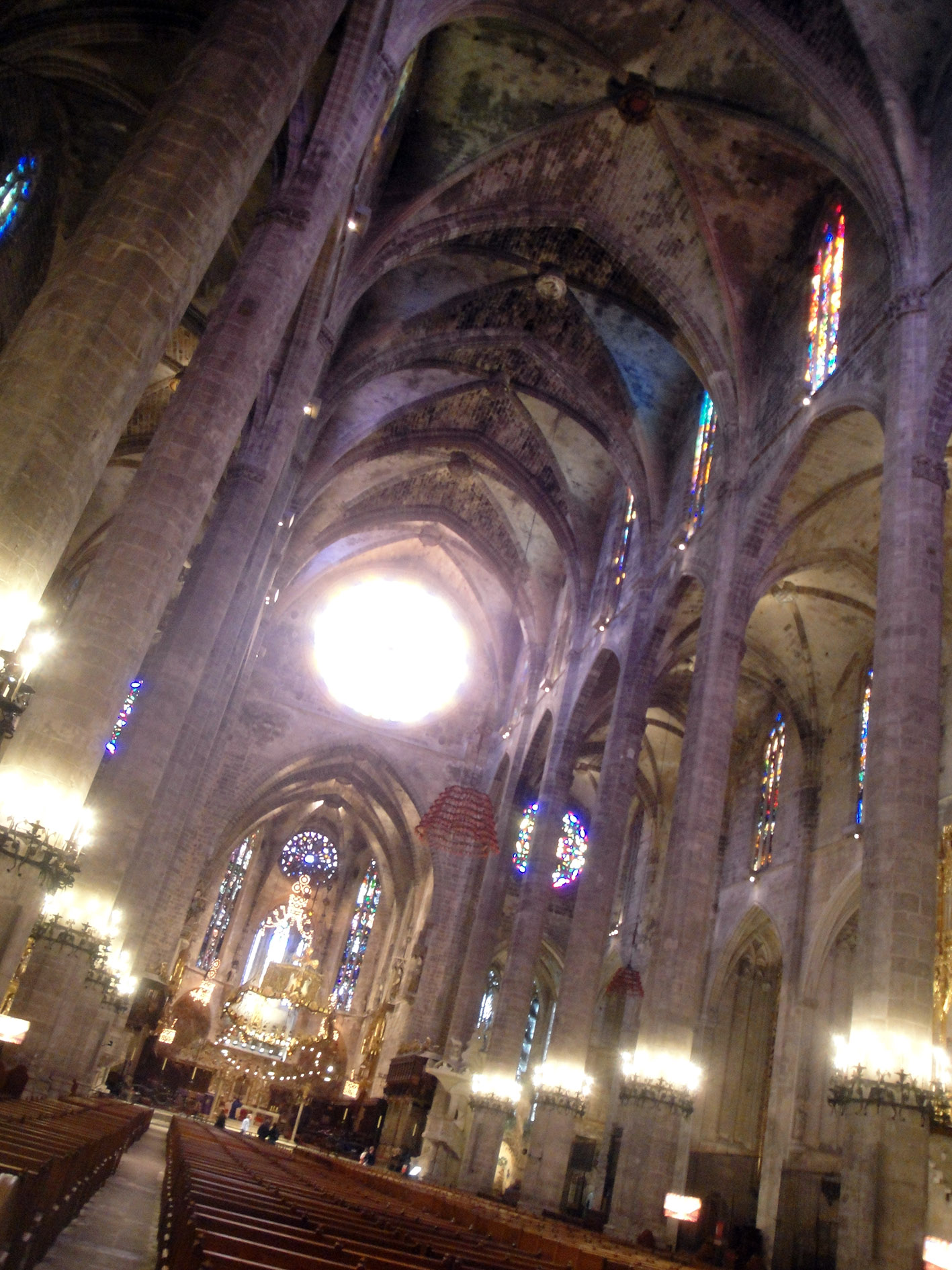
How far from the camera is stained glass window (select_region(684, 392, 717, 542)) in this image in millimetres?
20094

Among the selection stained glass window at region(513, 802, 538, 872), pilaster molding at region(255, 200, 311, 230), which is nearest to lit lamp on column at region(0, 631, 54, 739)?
pilaster molding at region(255, 200, 311, 230)

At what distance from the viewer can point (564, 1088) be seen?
17391 mm

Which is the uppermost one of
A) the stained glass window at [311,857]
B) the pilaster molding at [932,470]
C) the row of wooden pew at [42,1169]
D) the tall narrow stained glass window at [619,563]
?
the tall narrow stained glass window at [619,563]

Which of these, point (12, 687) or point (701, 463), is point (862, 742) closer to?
point (701, 463)

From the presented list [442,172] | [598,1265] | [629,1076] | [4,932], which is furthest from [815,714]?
[4,932]

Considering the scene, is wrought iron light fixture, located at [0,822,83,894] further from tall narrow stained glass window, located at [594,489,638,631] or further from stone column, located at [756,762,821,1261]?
tall narrow stained glass window, located at [594,489,638,631]

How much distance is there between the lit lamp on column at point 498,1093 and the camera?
68.4 feet

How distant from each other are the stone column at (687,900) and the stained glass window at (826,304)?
3.09 metres

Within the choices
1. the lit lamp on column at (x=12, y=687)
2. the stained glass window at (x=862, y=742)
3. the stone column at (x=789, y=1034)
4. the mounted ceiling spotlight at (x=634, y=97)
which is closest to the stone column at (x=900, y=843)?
the lit lamp on column at (x=12, y=687)

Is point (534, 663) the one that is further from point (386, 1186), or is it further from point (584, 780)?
point (386, 1186)

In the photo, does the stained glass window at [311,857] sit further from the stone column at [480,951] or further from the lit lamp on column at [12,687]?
the lit lamp on column at [12,687]

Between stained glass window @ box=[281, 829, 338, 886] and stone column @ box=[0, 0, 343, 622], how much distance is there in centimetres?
3554

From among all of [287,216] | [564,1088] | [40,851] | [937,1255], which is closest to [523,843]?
[564,1088]

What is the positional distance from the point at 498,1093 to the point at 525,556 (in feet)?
51.3
